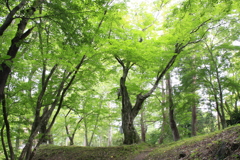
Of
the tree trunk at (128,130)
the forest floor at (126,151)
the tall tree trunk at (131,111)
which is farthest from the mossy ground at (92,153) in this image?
the tall tree trunk at (131,111)

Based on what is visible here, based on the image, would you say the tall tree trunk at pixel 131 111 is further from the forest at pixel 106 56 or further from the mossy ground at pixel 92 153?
the mossy ground at pixel 92 153

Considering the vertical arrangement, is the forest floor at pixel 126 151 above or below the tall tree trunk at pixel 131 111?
below

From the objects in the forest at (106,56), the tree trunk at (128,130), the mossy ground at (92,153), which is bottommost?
the mossy ground at (92,153)

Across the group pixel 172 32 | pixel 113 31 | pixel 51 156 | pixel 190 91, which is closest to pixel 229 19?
pixel 172 32

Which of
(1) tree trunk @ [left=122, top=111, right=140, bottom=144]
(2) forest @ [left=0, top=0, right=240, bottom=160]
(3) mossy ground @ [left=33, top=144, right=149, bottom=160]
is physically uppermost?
(2) forest @ [left=0, top=0, right=240, bottom=160]

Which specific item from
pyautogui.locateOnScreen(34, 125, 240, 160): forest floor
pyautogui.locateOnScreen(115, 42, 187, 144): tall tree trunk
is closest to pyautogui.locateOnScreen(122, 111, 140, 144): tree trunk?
pyautogui.locateOnScreen(115, 42, 187, 144): tall tree trunk

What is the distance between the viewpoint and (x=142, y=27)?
892 centimetres

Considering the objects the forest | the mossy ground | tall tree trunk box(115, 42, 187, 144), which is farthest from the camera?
tall tree trunk box(115, 42, 187, 144)

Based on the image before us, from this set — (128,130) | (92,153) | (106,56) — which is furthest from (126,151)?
(106,56)

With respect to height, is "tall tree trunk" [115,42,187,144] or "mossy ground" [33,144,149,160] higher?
"tall tree trunk" [115,42,187,144]

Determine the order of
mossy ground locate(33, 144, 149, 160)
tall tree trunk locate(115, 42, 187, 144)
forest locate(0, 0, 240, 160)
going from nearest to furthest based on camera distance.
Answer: forest locate(0, 0, 240, 160) → mossy ground locate(33, 144, 149, 160) → tall tree trunk locate(115, 42, 187, 144)

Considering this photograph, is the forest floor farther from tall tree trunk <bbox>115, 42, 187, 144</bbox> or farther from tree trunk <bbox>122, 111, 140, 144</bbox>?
tall tree trunk <bbox>115, 42, 187, 144</bbox>

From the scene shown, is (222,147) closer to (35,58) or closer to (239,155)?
(239,155)

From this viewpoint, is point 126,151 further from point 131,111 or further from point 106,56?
point 106,56
